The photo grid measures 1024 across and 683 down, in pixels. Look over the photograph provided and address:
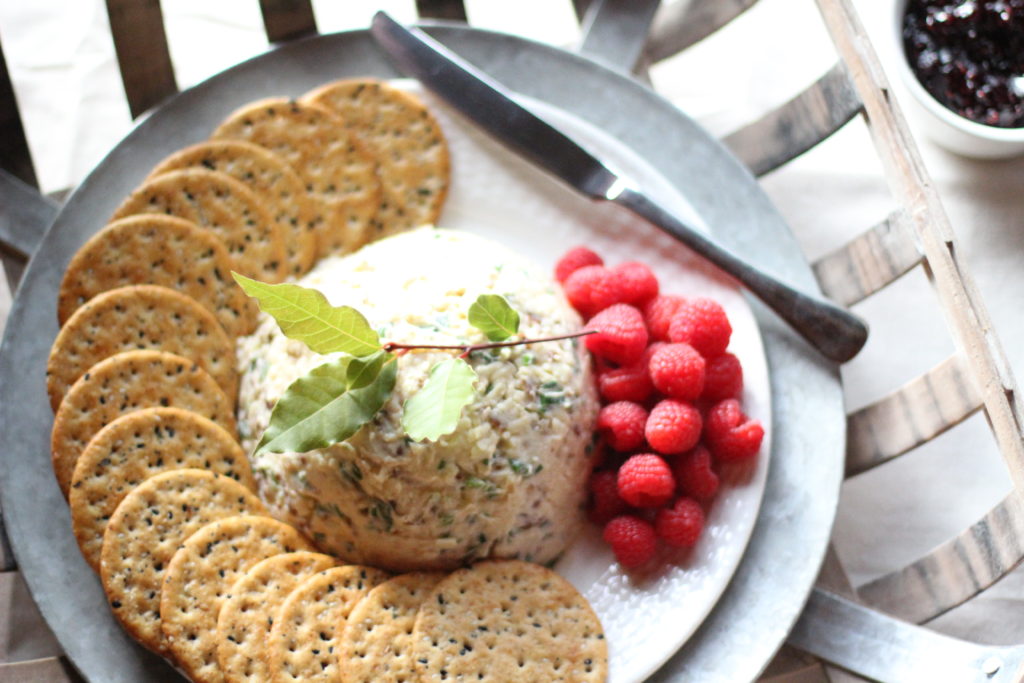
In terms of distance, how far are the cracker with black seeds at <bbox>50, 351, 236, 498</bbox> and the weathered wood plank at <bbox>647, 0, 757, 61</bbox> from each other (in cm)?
151

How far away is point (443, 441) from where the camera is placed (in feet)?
7.04

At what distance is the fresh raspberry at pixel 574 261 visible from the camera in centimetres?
250

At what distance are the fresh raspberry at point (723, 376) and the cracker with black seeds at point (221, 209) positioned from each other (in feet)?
3.51

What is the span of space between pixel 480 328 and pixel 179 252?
0.78 meters

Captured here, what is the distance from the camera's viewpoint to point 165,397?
2.28 meters

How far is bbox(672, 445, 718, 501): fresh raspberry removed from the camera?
2.30 meters

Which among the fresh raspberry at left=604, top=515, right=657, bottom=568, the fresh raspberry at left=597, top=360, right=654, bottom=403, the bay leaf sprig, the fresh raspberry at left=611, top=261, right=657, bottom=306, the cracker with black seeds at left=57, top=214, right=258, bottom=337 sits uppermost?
the cracker with black seeds at left=57, top=214, right=258, bottom=337

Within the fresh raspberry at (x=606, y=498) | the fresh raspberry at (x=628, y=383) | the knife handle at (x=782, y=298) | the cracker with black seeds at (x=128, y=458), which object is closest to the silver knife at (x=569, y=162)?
the knife handle at (x=782, y=298)

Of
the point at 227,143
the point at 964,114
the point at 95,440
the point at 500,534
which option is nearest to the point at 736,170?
the point at 964,114

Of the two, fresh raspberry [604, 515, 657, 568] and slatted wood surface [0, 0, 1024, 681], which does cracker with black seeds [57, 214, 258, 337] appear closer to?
slatted wood surface [0, 0, 1024, 681]

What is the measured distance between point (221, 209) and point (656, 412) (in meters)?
1.13

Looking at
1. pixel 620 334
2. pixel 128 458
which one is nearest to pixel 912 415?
pixel 620 334

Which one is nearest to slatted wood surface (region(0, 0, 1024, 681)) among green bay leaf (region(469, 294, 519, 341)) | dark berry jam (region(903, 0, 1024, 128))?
dark berry jam (region(903, 0, 1024, 128))

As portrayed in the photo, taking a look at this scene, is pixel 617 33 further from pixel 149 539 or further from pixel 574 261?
pixel 149 539
